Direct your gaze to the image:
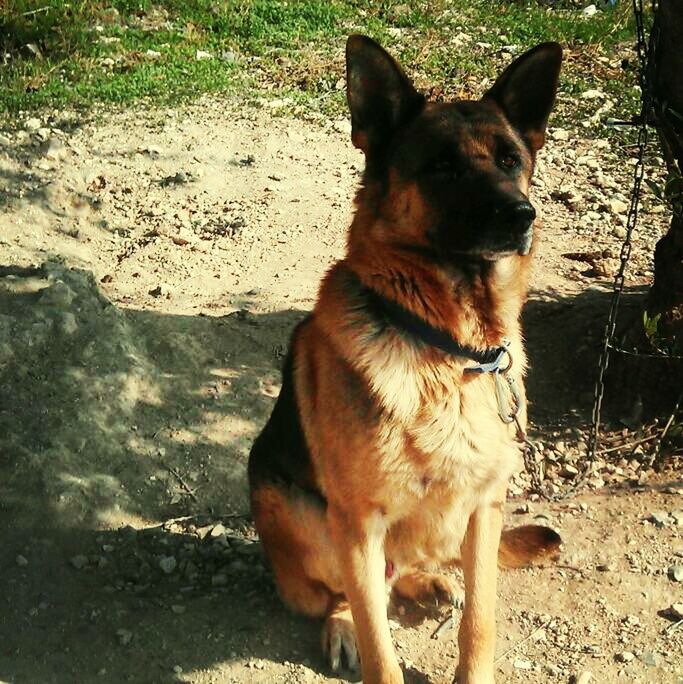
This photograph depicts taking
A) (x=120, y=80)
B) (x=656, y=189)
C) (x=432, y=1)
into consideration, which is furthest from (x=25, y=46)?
(x=656, y=189)

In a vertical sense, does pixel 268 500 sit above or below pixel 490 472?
below

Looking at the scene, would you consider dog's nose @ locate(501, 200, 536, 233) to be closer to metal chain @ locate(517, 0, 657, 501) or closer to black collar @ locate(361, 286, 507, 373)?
black collar @ locate(361, 286, 507, 373)

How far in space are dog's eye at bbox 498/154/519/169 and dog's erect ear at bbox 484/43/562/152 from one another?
0.20m

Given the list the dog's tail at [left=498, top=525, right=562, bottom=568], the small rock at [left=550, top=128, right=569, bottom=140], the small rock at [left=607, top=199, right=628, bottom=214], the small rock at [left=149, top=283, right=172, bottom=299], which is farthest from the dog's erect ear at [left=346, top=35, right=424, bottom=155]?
the small rock at [left=550, top=128, right=569, bottom=140]

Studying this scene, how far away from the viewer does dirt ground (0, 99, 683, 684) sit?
3.92 meters

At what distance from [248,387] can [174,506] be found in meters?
0.85

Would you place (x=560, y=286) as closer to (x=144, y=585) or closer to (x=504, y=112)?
(x=504, y=112)

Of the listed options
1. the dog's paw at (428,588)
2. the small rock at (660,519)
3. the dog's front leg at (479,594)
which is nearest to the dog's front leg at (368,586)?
the dog's front leg at (479,594)

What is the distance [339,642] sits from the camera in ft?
12.6

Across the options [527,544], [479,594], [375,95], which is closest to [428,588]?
[527,544]

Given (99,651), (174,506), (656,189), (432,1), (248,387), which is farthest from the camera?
(432,1)

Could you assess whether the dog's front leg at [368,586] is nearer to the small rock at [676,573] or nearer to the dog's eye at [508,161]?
the dog's eye at [508,161]

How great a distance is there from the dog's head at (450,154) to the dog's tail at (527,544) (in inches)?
51.2

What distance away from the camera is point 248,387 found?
5324 mm
